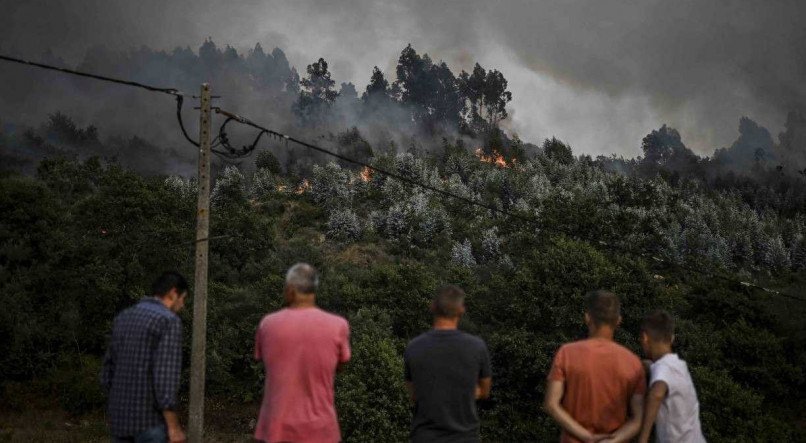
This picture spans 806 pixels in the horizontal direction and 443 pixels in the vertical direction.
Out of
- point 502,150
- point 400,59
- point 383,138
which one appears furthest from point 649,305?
point 400,59

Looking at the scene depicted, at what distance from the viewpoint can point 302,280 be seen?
4215 millimetres

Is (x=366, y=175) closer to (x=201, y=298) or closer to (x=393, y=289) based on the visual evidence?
(x=393, y=289)

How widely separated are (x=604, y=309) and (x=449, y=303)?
1.27 m

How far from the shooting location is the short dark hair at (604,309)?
427 cm

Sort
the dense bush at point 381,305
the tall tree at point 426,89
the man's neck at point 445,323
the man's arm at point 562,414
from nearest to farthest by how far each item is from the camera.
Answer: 1. the man's arm at point 562,414
2. the man's neck at point 445,323
3. the dense bush at point 381,305
4. the tall tree at point 426,89

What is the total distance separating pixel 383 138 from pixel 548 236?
117m

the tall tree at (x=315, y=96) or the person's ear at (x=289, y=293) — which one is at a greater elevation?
the tall tree at (x=315, y=96)

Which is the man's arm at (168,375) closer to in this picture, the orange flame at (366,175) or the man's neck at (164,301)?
the man's neck at (164,301)

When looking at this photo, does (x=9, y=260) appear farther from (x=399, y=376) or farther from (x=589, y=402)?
(x=589, y=402)

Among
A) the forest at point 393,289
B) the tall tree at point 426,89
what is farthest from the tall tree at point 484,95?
the forest at point 393,289

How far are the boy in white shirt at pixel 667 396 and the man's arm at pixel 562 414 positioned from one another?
18.2 inches

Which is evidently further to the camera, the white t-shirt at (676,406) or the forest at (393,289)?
the forest at (393,289)

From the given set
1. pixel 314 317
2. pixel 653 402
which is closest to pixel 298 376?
pixel 314 317

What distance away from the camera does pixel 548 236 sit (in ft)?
125
